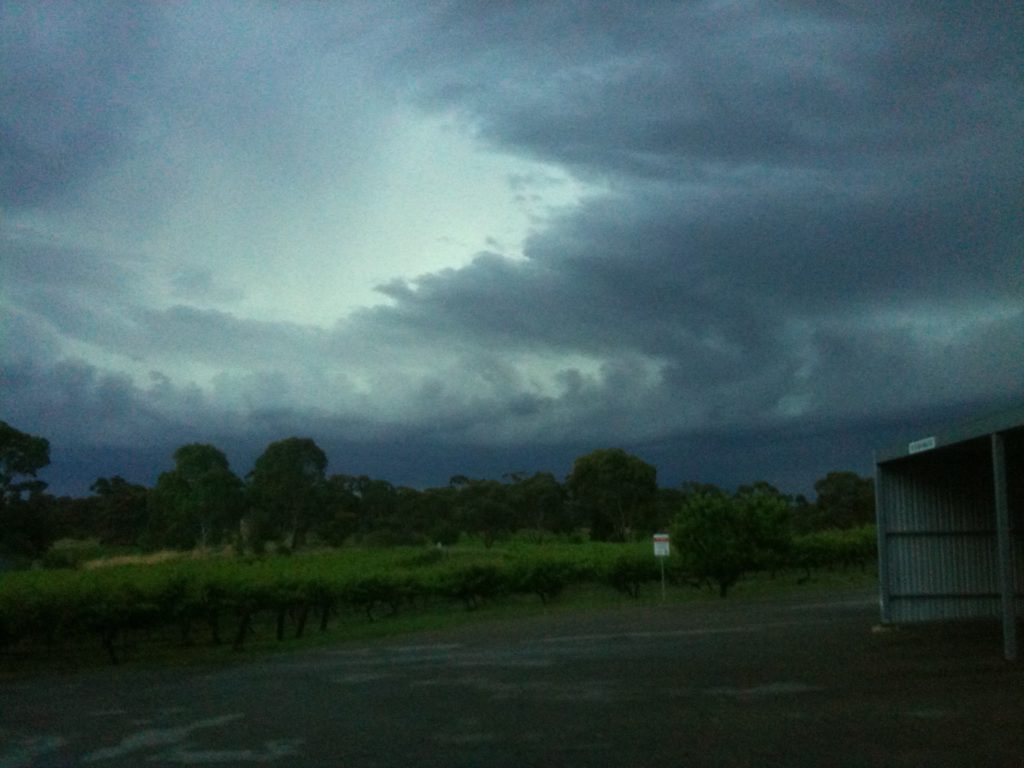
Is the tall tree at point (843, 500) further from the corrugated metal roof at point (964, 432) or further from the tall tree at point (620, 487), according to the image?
the corrugated metal roof at point (964, 432)

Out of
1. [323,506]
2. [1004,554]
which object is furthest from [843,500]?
[1004,554]

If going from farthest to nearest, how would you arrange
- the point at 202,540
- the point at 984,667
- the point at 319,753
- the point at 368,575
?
1. the point at 202,540
2. the point at 368,575
3. the point at 984,667
4. the point at 319,753

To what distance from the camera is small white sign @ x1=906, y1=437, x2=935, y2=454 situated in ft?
76.1

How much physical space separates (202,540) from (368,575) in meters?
35.3

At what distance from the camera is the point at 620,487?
91.1 metres

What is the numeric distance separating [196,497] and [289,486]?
8.95m

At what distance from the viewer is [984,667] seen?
1898 centimetres

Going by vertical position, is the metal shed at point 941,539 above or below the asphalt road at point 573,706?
above

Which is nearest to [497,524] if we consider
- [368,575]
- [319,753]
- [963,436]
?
[368,575]

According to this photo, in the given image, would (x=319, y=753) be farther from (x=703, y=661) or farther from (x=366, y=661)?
(x=366, y=661)

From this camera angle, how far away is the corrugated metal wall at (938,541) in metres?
27.0

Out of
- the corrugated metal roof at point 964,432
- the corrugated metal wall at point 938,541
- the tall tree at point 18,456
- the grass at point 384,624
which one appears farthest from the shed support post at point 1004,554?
the tall tree at point 18,456

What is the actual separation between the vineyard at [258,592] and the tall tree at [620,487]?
32132 millimetres

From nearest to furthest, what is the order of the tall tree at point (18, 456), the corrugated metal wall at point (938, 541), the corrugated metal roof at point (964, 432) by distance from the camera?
the corrugated metal roof at point (964, 432) → the corrugated metal wall at point (938, 541) → the tall tree at point (18, 456)
